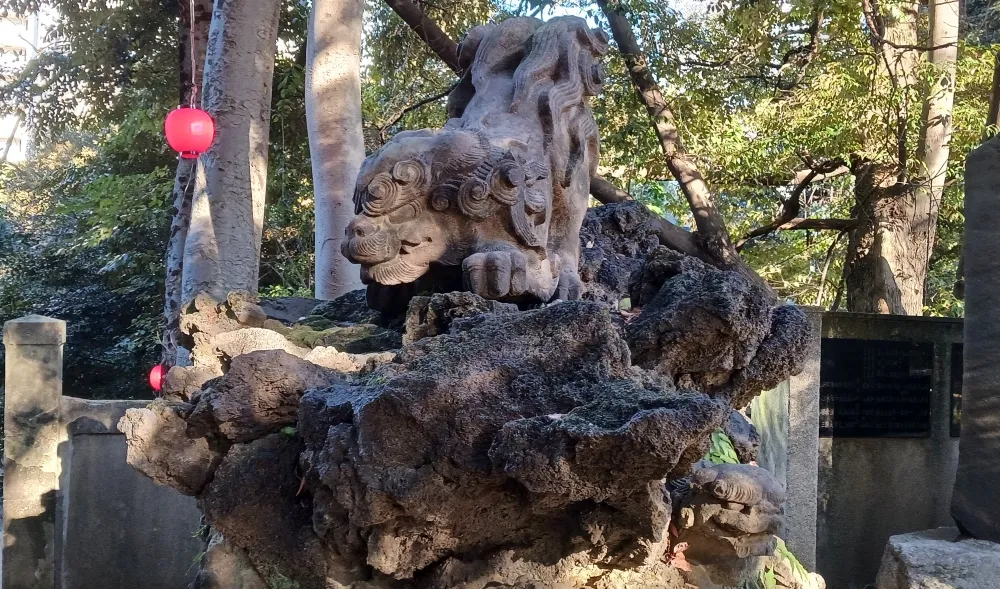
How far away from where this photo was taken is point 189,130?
17.5 ft

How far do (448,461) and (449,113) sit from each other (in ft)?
7.77

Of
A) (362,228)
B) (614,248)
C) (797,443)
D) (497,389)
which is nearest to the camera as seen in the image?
(497,389)

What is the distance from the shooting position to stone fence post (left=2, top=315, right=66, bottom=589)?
5680mm

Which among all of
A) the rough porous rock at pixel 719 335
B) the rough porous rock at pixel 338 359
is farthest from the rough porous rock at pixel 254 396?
the rough porous rock at pixel 719 335

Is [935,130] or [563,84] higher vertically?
[935,130]

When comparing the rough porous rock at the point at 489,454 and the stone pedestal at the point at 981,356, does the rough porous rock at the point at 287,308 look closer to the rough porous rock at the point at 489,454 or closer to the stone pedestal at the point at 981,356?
the rough porous rock at the point at 489,454

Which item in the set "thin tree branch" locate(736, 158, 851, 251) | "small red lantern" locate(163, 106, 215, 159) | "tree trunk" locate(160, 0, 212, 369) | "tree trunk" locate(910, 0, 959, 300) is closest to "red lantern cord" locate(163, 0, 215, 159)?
"small red lantern" locate(163, 106, 215, 159)

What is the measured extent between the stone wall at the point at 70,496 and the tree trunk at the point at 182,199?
62 centimetres

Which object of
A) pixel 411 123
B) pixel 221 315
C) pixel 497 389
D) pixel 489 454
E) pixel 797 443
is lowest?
pixel 797 443

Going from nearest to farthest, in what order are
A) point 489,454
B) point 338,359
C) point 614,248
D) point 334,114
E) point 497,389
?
point 489,454 → point 497,389 → point 338,359 → point 614,248 → point 334,114

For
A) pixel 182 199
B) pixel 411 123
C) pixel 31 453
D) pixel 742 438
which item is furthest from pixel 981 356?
pixel 411 123

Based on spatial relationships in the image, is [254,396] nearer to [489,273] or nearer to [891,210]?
[489,273]

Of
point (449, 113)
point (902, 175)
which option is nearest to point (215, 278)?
point (449, 113)

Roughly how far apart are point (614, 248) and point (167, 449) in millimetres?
2226
